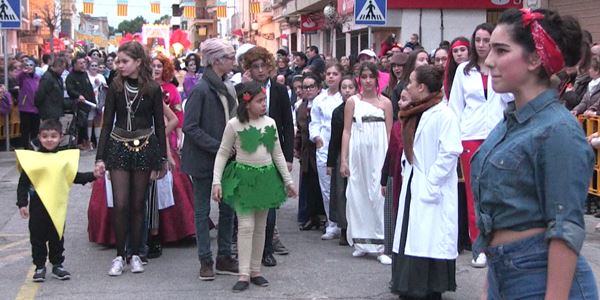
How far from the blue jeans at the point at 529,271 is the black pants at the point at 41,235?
484cm

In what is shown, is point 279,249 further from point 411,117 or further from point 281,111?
point 411,117

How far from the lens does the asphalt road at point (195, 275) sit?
6688mm

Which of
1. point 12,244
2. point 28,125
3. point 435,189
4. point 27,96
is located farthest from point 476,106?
point 28,125

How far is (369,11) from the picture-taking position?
45.5 ft

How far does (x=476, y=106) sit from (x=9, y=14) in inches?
452

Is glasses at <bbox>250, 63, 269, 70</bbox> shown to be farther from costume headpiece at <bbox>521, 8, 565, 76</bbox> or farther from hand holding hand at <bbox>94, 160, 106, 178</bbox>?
costume headpiece at <bbox>521, 8, 565, 76</bbox>

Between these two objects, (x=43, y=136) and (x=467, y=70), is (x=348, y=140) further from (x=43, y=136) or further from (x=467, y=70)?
(x=43, y=136)

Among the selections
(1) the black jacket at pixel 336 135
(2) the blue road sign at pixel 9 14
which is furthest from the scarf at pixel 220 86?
(2) the blue road sign at pixel 9 14

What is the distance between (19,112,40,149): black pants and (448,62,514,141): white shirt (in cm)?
1133

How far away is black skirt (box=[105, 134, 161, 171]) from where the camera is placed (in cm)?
707

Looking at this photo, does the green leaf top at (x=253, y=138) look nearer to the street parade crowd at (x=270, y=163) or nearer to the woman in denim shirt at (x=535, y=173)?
the street parade crowd at (x=270, y=163)

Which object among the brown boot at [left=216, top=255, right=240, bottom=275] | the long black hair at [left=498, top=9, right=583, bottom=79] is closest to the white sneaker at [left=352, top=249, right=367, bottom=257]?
the brown boot at [left=216, top=255, right=240, bottom=275]

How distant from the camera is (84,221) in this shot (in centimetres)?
992

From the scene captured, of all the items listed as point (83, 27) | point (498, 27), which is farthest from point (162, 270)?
point (83, 27)
